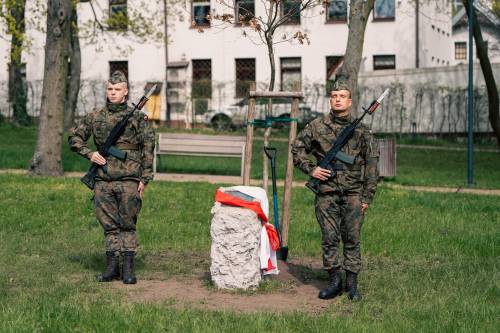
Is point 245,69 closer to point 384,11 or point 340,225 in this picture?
point 384,11

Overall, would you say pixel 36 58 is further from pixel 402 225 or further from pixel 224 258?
pixel 224 258

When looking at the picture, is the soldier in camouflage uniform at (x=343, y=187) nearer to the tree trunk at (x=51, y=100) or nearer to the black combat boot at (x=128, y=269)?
the black combat boot at (x=128, y=269)

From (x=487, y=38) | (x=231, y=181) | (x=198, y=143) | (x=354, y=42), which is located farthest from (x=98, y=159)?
(x=487, y=38)

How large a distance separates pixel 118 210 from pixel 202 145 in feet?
39.9

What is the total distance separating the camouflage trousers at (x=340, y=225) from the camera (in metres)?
8.55

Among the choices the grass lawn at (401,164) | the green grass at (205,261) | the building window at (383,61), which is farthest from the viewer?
the building window at (383,61)

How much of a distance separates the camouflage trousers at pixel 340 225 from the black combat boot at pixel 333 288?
0.07 m

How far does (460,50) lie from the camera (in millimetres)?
68375

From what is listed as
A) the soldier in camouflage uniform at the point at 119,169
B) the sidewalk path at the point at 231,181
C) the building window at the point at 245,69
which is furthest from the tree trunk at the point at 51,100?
the building window at the point at 245,69

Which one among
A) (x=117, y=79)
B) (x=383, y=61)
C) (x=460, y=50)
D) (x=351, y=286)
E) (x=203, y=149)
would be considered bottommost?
(x=351, y=286)

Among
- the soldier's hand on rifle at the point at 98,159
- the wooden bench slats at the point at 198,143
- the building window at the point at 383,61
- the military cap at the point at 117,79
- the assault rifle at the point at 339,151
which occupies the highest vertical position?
the building window at the point at 383,61

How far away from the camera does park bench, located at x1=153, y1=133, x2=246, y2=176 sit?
21.3 m

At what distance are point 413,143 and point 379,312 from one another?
28017 millimetres

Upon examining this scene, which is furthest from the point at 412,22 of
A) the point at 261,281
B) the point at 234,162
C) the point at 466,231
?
the point at 261,281
